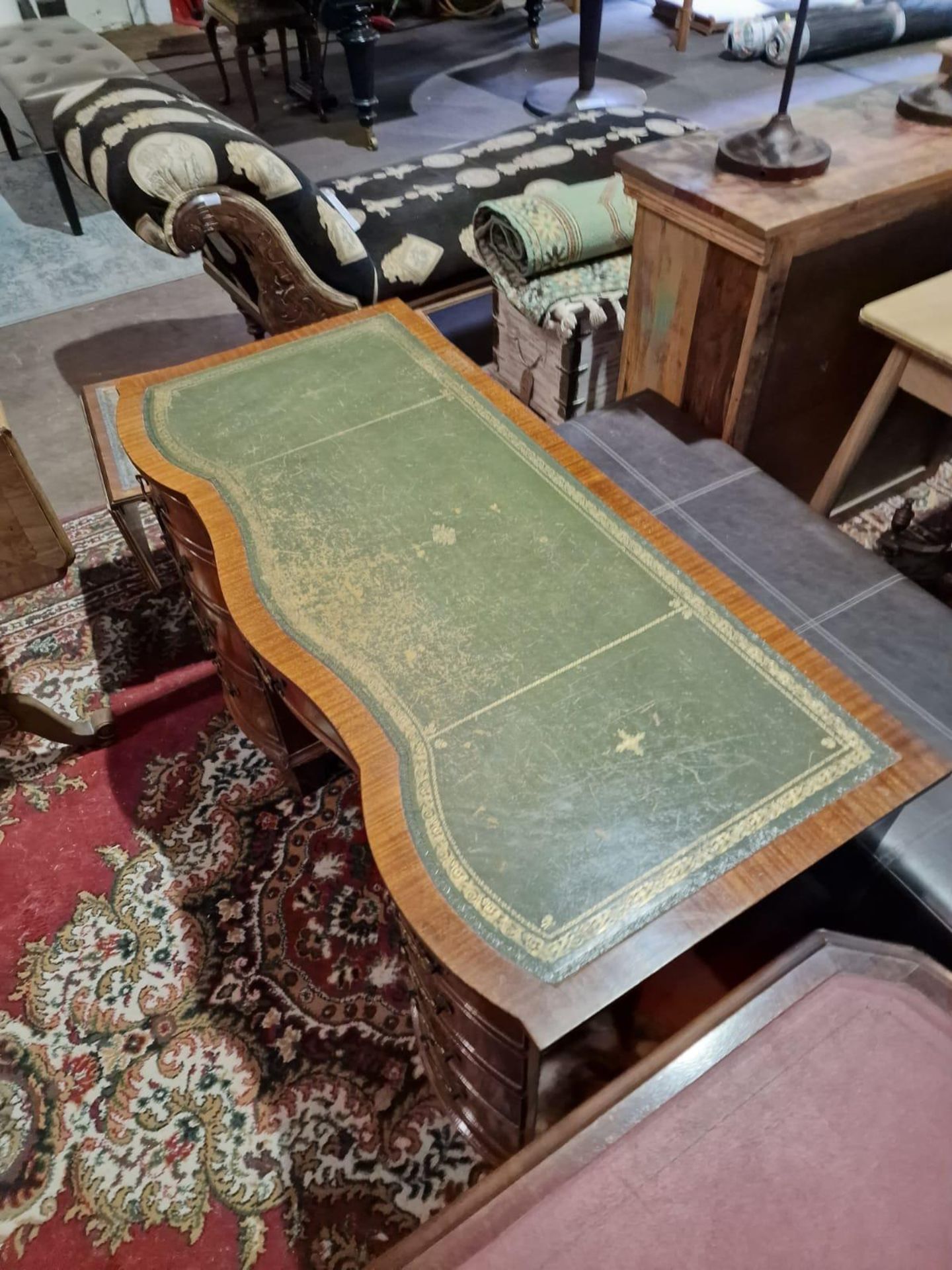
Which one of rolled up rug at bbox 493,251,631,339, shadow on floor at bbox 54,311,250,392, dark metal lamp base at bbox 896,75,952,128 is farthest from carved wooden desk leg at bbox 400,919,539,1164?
shadow on floor at bbox 54,311,250,392

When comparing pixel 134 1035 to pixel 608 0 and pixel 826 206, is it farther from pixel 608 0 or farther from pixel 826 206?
pixel 608 0

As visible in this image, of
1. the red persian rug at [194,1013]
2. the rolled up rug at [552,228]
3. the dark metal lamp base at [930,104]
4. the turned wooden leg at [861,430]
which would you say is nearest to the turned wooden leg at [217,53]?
the rolled up rug at [552,228]

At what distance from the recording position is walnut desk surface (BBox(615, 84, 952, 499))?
5.59 ft

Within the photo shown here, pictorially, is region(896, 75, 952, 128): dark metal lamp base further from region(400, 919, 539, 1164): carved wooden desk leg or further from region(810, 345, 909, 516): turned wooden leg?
region(400, 919, 539, 1164): carved wooden desk leg

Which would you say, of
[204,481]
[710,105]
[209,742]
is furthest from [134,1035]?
[710,105]

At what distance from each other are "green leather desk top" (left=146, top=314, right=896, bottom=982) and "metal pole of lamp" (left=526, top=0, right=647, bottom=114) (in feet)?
12.6

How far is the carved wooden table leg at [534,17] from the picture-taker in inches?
223

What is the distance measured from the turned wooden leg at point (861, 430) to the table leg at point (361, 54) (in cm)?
341

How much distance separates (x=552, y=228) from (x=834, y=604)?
52.7 inches

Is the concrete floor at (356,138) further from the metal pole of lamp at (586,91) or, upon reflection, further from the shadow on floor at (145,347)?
the metal pole of lamp at (586,91)

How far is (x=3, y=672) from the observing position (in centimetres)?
231

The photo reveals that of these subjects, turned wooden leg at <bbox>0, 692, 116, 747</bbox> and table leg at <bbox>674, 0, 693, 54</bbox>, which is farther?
table leg at <bbox>674, 0, 693, 54</bbox>

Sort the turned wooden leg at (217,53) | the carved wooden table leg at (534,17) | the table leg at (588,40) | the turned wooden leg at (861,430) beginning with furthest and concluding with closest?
the carved wooden table leg at (534,17), the turned wooden leg at (217,53), the table leg at (588,40), the turned wooden leg at (861,430)

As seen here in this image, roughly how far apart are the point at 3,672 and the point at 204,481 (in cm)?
123
